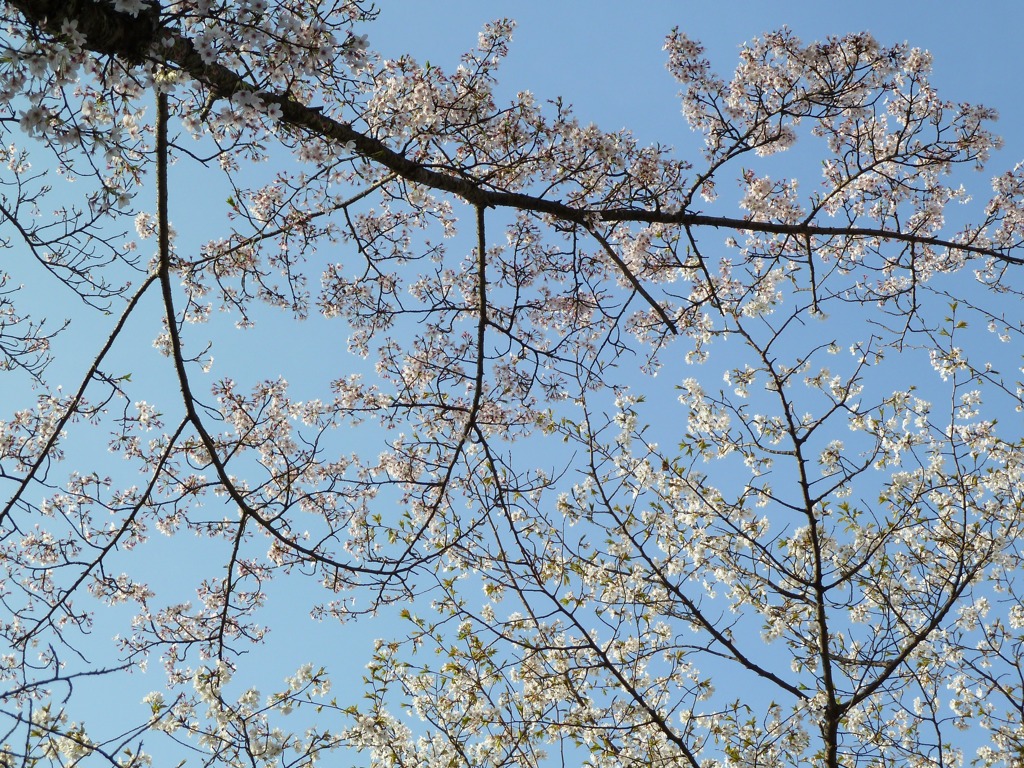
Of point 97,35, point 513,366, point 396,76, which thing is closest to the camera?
point 97,35

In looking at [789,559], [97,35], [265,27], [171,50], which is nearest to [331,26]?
[265,27]

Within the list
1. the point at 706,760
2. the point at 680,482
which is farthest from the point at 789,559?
the point at 706,760

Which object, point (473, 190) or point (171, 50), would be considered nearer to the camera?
point (171, 50)

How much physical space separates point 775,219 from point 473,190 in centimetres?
359

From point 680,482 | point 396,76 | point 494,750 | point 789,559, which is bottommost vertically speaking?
point 494,750

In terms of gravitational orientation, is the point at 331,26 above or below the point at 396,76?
below

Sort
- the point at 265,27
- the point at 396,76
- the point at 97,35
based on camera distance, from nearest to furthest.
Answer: the point at 97,35 < the point at 265,27 < the point at 396,76

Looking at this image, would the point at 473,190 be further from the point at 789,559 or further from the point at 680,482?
the point at 789,559

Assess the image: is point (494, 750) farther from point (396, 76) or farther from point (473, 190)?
point (396, 76)

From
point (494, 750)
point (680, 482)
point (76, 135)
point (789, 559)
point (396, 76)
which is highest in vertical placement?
point (396, 76)

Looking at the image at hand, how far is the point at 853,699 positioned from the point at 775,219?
14.5 feet

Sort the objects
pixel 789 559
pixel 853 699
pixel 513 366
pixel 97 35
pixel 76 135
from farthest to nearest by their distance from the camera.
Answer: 1. pixel 513 366
2. pixel 789 559
3. pixel 853 699
4. pixel 97 35
5. pixel 76 135

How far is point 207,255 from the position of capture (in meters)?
6.07

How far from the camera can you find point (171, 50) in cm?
361
